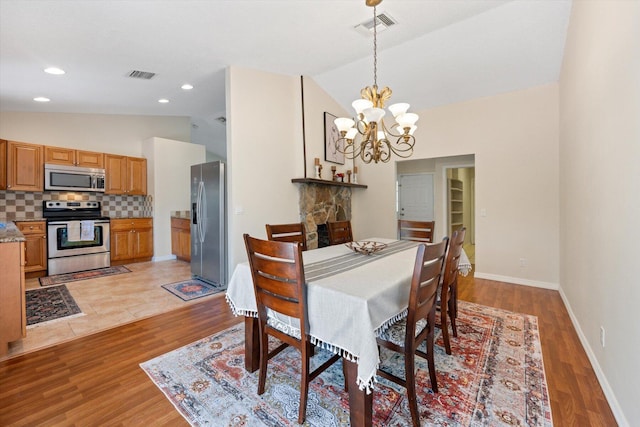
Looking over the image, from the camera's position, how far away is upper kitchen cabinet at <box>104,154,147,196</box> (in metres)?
5.27

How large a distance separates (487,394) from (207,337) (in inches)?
84.9

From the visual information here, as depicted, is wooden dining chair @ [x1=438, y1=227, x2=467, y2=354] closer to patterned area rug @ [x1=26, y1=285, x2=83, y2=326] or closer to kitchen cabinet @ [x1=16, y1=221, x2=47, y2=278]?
patterned area rug @ [x1=26, y1=285, x2=83, y2=326]

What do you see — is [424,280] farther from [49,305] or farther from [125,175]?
[125,175]

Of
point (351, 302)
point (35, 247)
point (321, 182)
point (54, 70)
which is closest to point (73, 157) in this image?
point (35, 247)

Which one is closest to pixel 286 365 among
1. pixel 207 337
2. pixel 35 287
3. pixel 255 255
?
pixel 207 337

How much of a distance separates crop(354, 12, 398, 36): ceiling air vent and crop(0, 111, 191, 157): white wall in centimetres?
482

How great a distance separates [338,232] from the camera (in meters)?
3.18

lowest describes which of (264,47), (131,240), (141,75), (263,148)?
(131,240)

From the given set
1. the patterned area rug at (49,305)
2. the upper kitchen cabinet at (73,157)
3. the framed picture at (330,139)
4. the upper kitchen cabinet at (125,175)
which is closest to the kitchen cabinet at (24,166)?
the upper kitchen cabinet at (73,157)

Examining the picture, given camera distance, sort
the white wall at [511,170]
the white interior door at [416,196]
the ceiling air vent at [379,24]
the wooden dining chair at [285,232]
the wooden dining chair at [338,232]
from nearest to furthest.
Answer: the wooden dining chair at [285,232] → the ceiling air vent at [379,24] → the wooden dining chair at [338,232] → the white wall at [511,170] → the white interior door at [416,196]

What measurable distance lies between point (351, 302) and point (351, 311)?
0.14 feet

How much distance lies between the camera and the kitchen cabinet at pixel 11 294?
2.16 meters

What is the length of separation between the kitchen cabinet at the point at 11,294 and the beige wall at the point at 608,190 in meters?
3.98

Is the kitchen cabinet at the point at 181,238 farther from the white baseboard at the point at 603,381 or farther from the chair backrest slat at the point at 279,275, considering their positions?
the white baseboard at the point at 603,381
